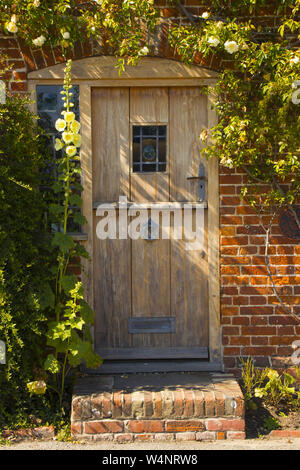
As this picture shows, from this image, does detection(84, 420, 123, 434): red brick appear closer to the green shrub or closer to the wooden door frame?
the green shrub

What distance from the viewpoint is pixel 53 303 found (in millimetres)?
4035

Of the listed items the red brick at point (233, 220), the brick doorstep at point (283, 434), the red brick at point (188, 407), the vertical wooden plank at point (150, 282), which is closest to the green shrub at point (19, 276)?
the vertical wooden plank at point (150, 282)

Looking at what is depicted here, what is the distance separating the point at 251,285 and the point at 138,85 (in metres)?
1.96

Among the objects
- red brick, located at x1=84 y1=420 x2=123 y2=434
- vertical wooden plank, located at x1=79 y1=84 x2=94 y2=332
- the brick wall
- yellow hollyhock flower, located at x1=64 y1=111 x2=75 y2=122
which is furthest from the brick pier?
yellow hollyhock flower, located at x1=64 y1=111 x2=75 y2=122

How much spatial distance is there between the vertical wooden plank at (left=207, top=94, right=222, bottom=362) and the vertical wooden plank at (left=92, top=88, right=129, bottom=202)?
28.9 inches

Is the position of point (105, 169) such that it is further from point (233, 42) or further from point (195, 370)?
point (195, 370)

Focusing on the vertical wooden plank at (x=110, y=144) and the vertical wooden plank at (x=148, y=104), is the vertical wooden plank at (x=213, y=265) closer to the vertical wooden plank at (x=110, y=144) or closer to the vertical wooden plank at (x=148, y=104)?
the vertical wooden plank at (x=148, y=104)

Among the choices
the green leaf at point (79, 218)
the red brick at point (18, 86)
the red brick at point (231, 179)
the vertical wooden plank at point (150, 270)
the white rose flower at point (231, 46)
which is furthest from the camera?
the vertical wooden plank at point (150, 270)

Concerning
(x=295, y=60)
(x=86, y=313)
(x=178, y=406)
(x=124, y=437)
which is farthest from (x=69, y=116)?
(x=124, y=437)

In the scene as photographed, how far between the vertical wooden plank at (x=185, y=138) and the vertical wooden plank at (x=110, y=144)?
1.33 ft

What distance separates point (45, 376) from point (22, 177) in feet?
4.95

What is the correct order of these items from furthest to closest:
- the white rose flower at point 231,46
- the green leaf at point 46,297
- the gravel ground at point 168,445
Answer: the white rose flower at point 231,46
the green leaf at point 46,297
the gravel ground at point 168,445

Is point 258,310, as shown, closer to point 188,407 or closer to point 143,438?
point 188,407

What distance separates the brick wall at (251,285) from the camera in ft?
15.2
